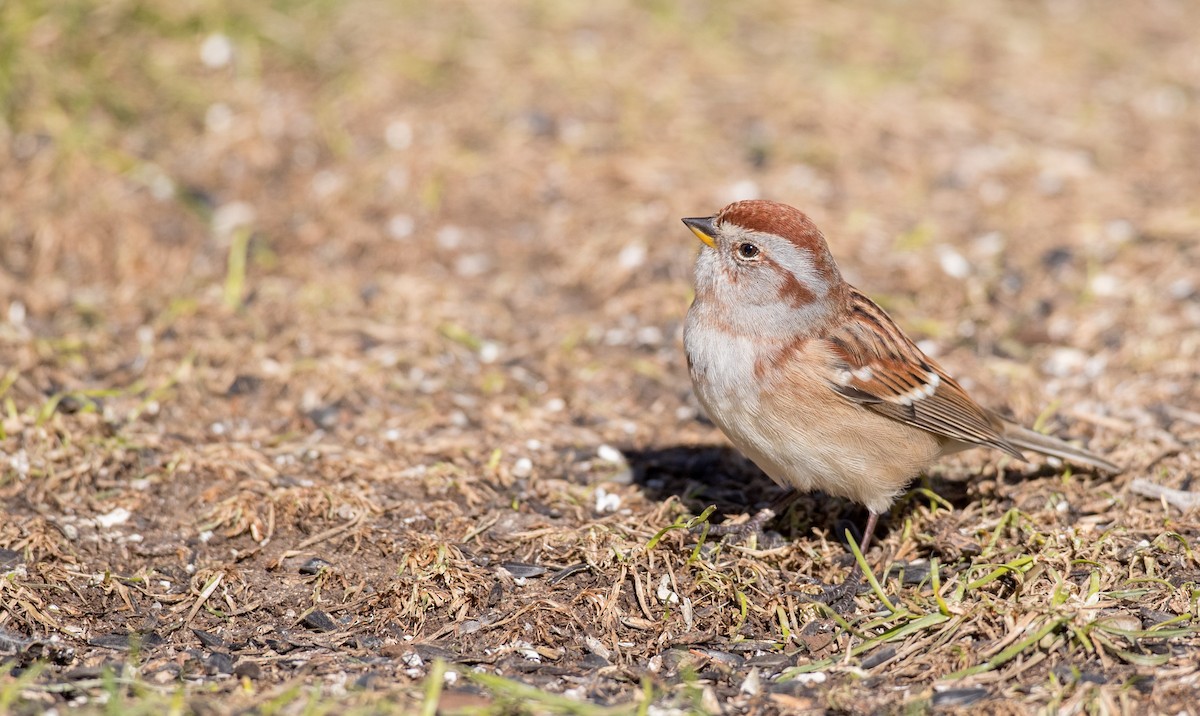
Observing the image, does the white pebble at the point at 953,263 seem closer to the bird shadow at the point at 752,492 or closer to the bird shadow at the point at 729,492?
the bird shadow at the point at 752,492

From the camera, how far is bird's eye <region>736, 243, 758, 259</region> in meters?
4.48

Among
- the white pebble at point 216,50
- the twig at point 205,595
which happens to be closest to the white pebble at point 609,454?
the twig at point 205,595

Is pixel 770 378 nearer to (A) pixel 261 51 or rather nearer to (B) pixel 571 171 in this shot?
(B) pixel 571 171

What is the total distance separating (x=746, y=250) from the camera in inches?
177

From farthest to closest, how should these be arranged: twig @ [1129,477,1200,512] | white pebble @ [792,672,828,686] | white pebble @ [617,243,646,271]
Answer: white pebble @ [617,243,646,271] < twig @ [1129,477,1200,512] < white pebble @ [792,672,828,686]

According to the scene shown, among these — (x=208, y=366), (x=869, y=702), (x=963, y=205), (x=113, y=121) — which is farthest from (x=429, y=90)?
(x=869, y=702)

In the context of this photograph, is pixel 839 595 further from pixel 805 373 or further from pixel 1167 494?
pixel 1167 494

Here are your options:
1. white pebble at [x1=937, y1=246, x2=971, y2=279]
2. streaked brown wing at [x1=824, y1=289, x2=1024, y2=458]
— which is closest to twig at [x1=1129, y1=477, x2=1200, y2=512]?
streaked brown wing at [x1=824, y1=289, x2=1024, y2=458]

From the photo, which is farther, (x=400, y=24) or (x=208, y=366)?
(x=400, y=24)

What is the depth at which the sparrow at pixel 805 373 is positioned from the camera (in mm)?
4297

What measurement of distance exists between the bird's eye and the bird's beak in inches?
4.5

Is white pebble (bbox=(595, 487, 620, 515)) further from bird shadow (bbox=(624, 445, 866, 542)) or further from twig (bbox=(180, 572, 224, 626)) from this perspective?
twig (bbox=(180, 572, 224, 626))

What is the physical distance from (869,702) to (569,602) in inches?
42.3

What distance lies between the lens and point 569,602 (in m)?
4.25
